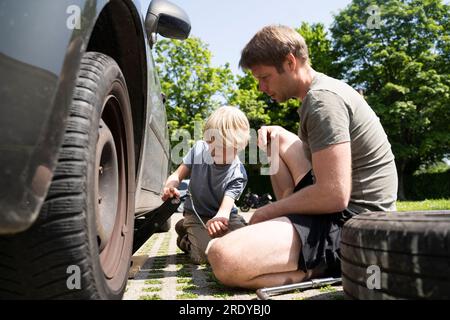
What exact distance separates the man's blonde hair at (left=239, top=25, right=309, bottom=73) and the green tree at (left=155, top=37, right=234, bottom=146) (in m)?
23.7

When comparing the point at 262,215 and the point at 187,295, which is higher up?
the point at 262,215

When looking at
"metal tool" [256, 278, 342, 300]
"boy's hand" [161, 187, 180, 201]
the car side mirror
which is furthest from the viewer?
"boy's hand" [161, 187, 180, 201]

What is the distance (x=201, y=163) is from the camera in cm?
357

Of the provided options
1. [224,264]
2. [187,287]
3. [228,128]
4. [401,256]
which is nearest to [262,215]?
[224,264]

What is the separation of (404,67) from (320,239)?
2601cm

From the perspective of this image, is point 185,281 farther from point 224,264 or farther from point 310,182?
point 310,182

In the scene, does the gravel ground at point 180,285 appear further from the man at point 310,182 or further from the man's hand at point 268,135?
the man's hand at point 268,135

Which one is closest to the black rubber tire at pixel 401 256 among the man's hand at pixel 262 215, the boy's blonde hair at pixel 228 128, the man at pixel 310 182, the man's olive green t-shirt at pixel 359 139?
the man at pixel 310 182

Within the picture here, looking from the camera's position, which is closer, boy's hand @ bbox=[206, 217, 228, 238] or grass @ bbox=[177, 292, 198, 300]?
grass @ bbox=[177, 292, 198, 300]

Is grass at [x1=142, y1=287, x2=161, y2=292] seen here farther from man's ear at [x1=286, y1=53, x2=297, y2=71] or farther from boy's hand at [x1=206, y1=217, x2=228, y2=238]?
man's ear at [x1=286, y1=53, x2=297, y2=71]

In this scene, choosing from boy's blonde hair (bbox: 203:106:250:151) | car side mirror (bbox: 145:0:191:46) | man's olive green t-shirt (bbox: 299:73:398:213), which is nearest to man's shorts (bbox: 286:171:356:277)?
man's olive green t-shirt (bbox: 299:73:398:213)

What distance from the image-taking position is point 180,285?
249cm

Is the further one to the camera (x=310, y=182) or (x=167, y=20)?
(x=167, y=20)

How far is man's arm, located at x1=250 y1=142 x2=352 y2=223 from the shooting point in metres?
2.21
